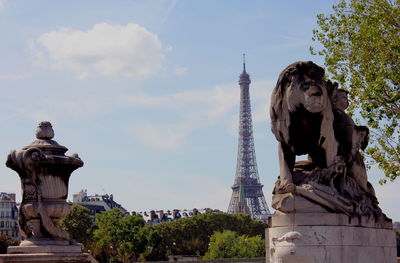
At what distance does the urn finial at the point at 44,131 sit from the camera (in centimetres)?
1897

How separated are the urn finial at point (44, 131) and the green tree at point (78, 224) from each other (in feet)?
233

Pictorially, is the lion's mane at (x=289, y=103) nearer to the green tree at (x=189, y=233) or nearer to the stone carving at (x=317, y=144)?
the stone carving at (x=317, y=144)

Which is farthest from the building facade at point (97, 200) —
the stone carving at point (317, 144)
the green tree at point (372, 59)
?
the stone carving at point (317, 144)

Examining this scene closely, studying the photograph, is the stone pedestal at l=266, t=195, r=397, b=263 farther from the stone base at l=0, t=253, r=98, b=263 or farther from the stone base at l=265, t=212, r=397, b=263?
the stone base at l=0, t=253, r=98, b=263

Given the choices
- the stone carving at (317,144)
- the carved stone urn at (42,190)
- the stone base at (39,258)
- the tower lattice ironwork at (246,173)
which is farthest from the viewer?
the tower lattice ironwork at (246,173)

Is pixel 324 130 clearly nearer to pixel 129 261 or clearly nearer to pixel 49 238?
pixel 49 238

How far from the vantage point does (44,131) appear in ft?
62.3

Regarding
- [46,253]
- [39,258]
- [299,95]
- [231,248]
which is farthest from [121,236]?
[299,95]

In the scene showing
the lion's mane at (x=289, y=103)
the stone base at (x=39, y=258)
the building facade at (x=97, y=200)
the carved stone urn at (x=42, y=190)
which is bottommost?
the stone base at (x=39, y=258)

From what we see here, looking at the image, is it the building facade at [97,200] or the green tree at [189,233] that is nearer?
the green tree at [189,233]

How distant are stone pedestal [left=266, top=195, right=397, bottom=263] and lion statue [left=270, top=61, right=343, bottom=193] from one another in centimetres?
53

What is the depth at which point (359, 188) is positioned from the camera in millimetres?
13844

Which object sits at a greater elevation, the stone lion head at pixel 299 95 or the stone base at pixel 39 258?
the stone lion head at pixel 299 95

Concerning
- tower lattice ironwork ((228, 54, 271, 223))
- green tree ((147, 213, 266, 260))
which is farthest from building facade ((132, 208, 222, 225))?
green tree ((147, 213, 266, 260))
